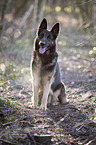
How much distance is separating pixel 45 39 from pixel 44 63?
0.57 m

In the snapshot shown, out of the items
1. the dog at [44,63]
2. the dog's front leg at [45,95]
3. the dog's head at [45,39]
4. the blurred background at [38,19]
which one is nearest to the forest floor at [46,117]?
the dog's front leg at [45,95]

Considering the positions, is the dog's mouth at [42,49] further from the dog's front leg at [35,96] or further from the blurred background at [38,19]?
the blurred background at [38,19]

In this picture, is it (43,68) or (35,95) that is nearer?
(43,68)

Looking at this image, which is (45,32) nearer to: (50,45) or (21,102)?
(50,45)

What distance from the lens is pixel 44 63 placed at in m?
4.14

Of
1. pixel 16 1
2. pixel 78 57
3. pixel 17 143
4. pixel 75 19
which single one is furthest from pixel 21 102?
pixel 75 19

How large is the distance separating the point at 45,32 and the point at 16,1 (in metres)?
16.8

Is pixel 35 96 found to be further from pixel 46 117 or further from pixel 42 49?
pixel 42 49

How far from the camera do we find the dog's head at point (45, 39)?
3.90 m

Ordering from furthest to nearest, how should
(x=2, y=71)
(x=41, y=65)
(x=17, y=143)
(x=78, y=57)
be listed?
1. (x=78, y=57)
2. (x=2, y=71)
3. (x=41, y=65)
4. (x=17, y=143)

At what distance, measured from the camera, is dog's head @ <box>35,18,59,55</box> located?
3.90 meters

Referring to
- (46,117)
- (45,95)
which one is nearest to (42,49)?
(45,95)

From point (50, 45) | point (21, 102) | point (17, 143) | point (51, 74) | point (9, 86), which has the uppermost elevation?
point (50, 45)

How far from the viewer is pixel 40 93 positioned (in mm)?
4441
